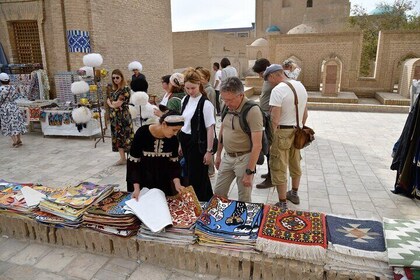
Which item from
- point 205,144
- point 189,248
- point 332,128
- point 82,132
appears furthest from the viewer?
point 332,128

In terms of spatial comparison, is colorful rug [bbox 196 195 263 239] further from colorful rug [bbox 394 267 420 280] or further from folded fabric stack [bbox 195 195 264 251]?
colorful rug [bbox 394 267 420 280]

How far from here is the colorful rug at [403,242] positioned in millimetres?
2139

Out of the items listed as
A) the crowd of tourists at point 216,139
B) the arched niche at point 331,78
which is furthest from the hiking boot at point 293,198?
the arched niche at point 331,78

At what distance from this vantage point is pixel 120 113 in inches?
217

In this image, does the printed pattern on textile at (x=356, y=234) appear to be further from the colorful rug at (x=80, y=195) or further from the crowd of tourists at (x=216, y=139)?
the colorful rug at (x=80, y=195)

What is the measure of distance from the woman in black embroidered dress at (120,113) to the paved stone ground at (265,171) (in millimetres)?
514

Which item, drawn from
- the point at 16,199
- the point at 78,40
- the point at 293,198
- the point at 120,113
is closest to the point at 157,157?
the point at 16,199

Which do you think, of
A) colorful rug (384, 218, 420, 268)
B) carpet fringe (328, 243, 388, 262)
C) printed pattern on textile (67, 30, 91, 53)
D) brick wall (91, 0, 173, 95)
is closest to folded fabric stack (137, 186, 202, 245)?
carpet fringe (328, 243, 388, 262)

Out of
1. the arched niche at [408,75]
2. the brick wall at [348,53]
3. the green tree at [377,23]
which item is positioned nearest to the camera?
the arched niche at [408,75]

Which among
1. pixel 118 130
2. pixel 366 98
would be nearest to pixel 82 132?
pixel 118 130

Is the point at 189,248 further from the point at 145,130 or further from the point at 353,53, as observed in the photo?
the point at 353,53

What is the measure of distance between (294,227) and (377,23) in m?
25.4

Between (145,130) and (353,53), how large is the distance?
1594 centimetres

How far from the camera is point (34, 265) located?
2924 mm
